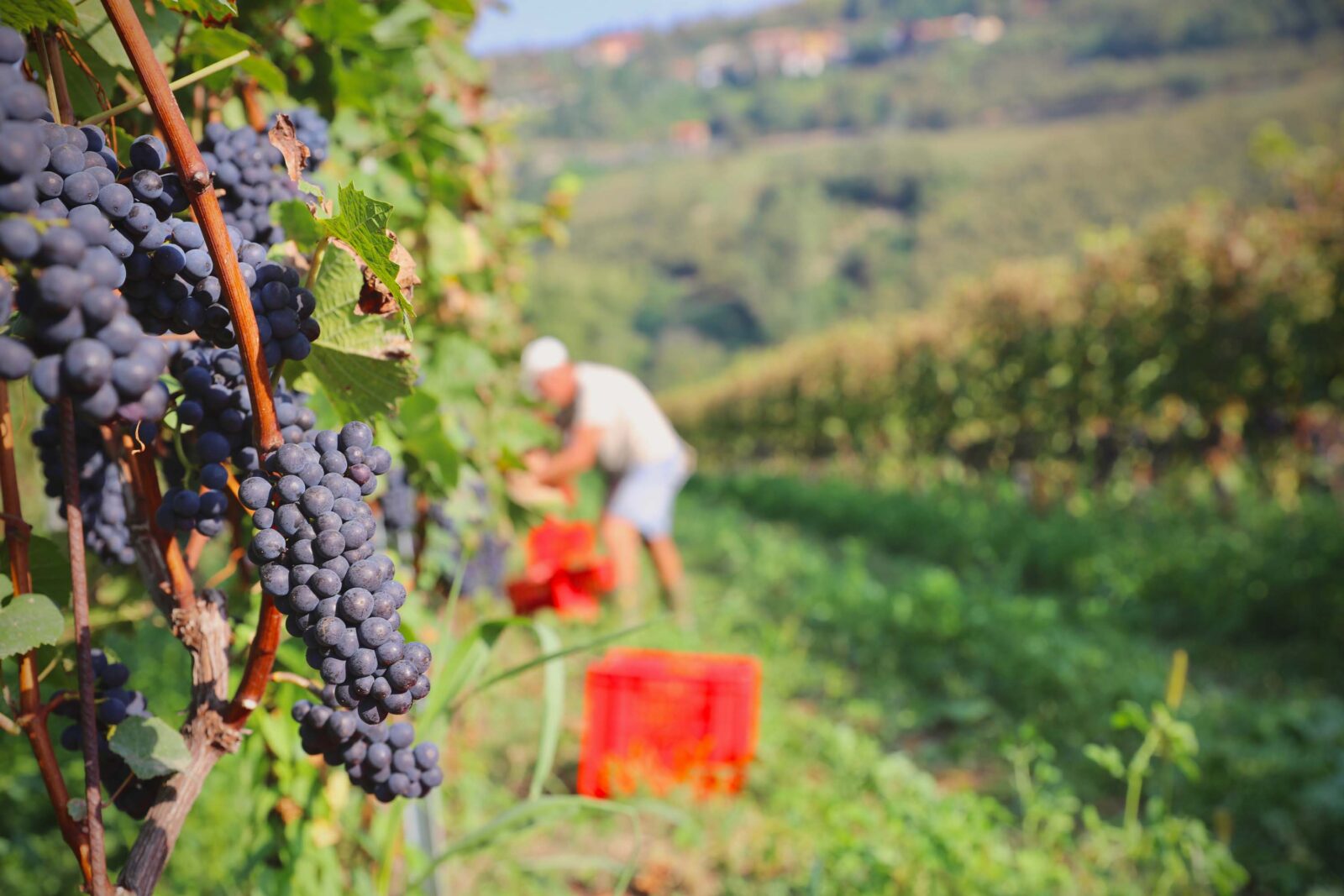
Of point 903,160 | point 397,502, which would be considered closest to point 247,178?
point 397,502

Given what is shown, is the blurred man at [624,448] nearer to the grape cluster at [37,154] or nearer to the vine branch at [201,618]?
the vine branch at [201,618]

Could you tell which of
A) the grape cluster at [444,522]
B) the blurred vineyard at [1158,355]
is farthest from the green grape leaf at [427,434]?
the blurred vineyard at [1158,355]

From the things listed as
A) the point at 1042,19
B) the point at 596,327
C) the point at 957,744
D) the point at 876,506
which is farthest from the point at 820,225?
the point at 957,744

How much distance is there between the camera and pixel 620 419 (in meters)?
5.14

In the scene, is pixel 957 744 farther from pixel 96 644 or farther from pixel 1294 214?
pixel 1294 214

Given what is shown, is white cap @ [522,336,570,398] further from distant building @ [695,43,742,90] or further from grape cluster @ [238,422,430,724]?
distant building @ [695,43,742,90]

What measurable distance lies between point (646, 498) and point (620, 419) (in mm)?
466

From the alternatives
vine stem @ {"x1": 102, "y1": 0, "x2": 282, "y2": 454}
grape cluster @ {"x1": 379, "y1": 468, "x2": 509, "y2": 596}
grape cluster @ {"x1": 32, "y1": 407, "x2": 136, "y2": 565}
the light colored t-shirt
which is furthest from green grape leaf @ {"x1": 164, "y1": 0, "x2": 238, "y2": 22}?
the light colored t-shirt

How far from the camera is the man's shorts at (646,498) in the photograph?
5.08m

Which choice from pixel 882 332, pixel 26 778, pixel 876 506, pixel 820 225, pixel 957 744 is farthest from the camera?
pixel 820 225

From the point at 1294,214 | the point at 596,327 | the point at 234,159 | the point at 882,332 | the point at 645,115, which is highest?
the point at 645,115

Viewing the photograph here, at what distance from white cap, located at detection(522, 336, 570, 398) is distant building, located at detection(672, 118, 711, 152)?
397ft

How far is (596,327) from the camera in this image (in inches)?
2267

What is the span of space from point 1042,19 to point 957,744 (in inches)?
5178
